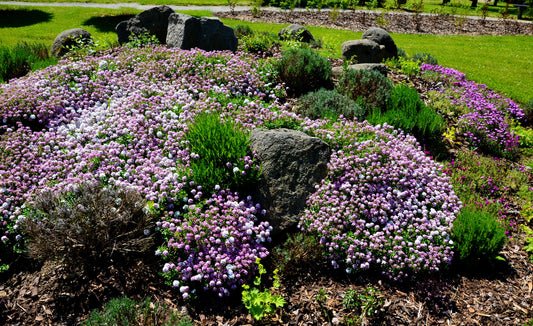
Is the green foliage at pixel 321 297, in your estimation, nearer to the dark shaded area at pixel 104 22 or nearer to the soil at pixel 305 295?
the soil at pixel 305 295

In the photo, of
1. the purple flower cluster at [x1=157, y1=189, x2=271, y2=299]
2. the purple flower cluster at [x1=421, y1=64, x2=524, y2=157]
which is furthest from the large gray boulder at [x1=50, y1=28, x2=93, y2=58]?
the purple flower cluster at [x1=421, y1=64, x2=524, y2=157]

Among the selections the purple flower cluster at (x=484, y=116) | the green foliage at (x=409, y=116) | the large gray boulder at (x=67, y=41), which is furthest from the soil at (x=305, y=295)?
the large gray boulder at (x=67, y=41)

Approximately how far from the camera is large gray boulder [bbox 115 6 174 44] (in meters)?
12.5

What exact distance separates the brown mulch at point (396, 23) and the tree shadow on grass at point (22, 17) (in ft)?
35.7

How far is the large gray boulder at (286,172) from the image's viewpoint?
19.1ft

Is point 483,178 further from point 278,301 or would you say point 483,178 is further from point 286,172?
point 278,301

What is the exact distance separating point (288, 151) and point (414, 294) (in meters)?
2.81

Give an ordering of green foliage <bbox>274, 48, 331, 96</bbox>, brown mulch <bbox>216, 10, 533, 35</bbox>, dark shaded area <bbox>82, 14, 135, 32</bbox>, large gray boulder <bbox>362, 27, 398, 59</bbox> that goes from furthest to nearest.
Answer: brown mulch <bbox>216, 10, 533, 35</bbox> < dark shaded area <bbox>82, 14, 135, 32</bbox> < large gray boulder <bbox>362, 27, 398, 59</bbox> < green foliage <bbox>274, 48, 331, 96</bbox>

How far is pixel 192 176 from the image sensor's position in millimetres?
5742

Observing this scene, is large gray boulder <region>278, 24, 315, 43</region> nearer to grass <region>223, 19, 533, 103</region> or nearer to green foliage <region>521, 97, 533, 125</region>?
grass <region>223, 19, 533, 103</region>

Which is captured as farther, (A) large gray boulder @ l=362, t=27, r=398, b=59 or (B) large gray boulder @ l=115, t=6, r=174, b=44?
(A) large gray boulder @ l=362, t=27, r=398, b=59

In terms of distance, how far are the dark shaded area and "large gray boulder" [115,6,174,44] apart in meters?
8.16

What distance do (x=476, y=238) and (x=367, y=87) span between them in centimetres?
491

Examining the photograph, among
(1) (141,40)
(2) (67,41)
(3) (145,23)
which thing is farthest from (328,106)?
(2) (67,41)
